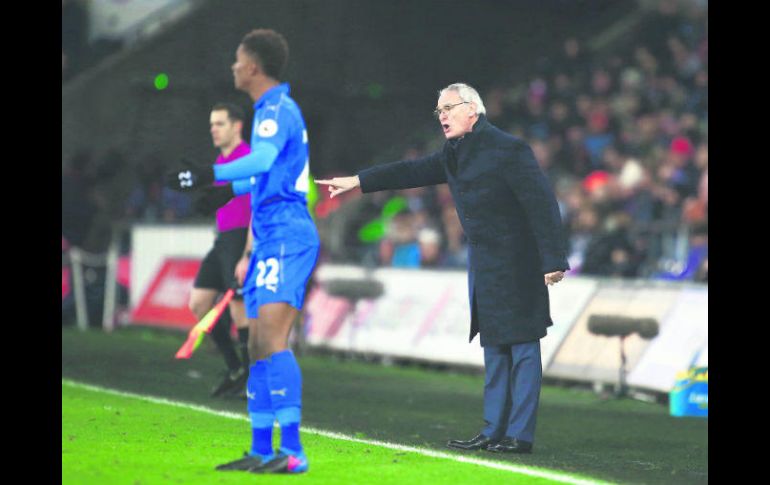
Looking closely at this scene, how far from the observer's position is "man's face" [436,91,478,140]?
28.9ft

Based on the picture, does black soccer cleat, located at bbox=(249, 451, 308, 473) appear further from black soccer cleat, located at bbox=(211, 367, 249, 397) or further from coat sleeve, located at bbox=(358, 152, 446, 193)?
black soccer cleat, located at bbox=(211, 367, 249, 397)

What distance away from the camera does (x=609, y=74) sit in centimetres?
2397

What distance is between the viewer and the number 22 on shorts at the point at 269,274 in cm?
734

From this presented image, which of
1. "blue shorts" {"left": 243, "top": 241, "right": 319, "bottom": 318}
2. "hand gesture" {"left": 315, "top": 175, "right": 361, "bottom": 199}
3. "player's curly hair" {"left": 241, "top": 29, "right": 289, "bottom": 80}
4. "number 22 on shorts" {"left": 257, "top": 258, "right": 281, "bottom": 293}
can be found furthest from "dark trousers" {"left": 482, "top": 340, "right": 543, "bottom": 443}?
"player's curly hair" {"left": 241, "top": 29, "right": 289, "bottom": 80}

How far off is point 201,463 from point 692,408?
5.35m

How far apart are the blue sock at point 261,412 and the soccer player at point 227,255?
11.9 ft

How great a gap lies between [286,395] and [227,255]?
4.21 m

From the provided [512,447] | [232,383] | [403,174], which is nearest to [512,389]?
[512,447]

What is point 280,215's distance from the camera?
7418 mm

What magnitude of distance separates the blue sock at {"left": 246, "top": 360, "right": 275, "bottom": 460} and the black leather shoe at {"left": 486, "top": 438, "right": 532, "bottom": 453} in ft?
6.30

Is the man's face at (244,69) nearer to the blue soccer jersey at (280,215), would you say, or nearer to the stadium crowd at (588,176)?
the blue soccer jersey at (280,215)
